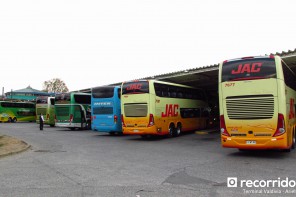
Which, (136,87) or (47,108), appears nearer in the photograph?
(136,87)

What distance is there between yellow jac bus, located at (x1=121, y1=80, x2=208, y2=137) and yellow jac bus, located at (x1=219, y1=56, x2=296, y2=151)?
6.41 metres

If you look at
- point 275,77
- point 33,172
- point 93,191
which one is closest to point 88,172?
point 33,172

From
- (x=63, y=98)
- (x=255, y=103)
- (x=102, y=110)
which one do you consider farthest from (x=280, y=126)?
(x=63, y=98)

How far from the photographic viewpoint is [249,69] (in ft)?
35.0

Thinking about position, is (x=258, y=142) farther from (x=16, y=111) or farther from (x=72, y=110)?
(x=16, y=111)

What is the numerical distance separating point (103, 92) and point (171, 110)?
16.4 ft

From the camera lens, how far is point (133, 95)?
17562 mm

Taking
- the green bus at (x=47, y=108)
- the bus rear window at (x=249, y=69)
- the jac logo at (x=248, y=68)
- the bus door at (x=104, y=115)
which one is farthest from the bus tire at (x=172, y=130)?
the green bus at (x=47, y=108)

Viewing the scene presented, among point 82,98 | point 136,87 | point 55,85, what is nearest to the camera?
point 136,87

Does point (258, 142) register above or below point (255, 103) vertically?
below

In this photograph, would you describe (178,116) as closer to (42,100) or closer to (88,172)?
(88,172)

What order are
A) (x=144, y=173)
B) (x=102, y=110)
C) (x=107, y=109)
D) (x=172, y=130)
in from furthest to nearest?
1. (x=102, y=110)
2. (x=107, y=109)
3. (x=172, y=130)
4. (x=144, y=173)

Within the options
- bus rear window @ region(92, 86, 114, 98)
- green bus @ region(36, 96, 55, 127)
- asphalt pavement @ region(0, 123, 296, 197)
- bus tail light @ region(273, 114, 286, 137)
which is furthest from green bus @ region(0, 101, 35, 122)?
bus tail light @ region(273, 114, 286, 137)

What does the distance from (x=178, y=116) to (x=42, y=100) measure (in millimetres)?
20837
